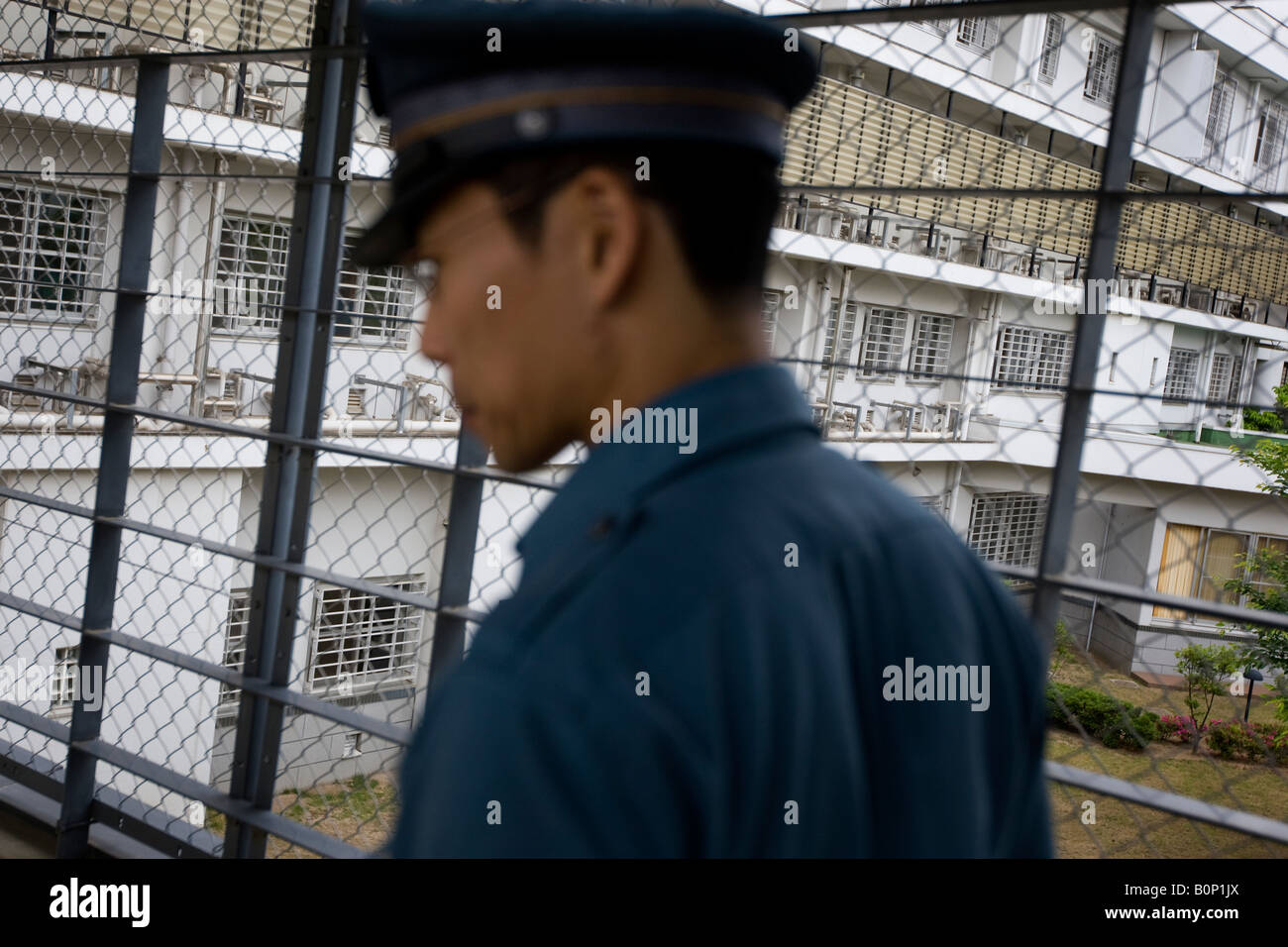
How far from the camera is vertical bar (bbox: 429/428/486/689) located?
211cm

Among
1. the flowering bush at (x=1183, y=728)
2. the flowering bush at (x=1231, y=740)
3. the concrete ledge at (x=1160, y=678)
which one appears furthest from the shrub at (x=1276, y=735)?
the concrete ledge at (x=1160, y=678)

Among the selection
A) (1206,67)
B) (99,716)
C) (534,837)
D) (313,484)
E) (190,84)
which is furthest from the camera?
(190,84)

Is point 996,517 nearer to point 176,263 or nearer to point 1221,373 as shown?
point 1221,373

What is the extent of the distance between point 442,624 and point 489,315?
156 centimetres

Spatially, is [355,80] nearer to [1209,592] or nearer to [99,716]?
[99,716]

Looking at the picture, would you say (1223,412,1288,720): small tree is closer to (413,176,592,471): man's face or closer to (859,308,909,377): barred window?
(859,308,909,377): barred window

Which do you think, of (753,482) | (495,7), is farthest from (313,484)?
(753,482)

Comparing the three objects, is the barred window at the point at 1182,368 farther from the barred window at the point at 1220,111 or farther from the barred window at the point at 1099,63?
the barred window at the point at 1099,63

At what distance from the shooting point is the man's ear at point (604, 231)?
1.87ft

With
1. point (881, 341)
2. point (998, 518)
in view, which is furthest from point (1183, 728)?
point (881, 341)

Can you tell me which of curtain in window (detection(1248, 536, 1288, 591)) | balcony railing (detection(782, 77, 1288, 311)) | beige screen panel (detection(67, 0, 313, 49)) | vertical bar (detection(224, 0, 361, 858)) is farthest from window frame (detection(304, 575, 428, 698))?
curtain in window (detection(1248, 536, 1288, 591))

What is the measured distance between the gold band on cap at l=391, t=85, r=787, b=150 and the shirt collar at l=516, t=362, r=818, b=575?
14 centimetres

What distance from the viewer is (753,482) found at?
1.73ft

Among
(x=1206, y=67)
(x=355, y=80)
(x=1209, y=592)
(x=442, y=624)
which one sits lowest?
(x=1209, y=592)
